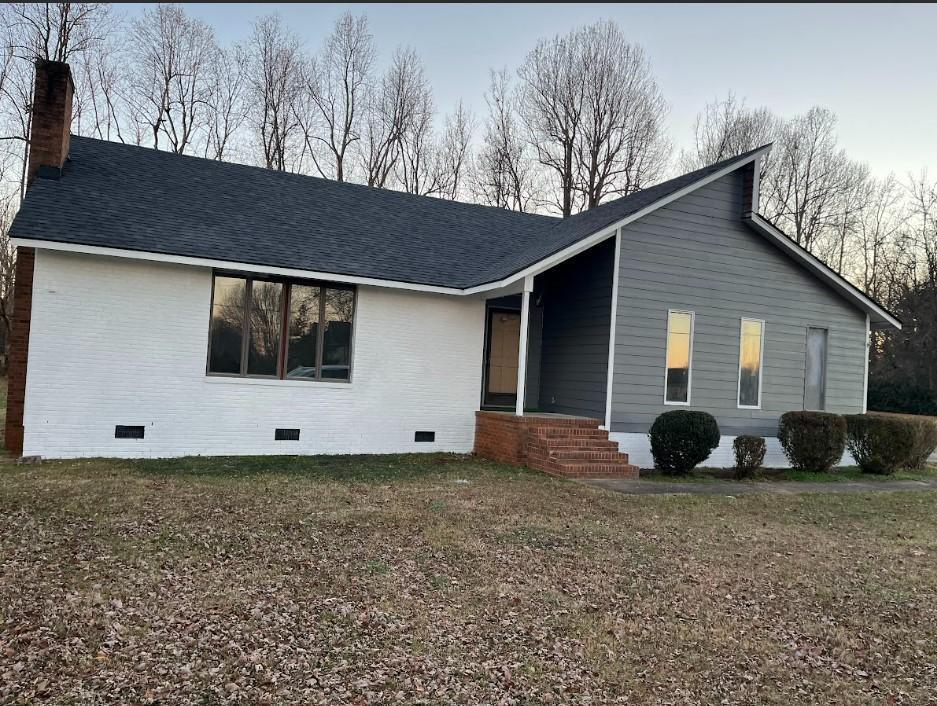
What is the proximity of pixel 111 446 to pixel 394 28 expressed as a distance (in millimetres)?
25961

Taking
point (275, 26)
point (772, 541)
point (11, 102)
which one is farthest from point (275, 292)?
point (275, 26)

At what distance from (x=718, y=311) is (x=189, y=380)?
9.68 meters

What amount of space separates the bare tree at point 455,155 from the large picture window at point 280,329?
21.3 m

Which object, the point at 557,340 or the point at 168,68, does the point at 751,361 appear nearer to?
the point at 557,340

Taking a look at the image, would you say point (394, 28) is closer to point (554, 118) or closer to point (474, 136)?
point (474, 136)

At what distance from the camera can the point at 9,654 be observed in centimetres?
400

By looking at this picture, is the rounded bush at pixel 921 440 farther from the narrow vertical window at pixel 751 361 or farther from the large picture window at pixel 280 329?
the large picture window at pixel 280 329

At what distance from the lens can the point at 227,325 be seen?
1173 centimetres

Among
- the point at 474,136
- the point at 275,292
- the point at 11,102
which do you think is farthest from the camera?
the point at 474,136

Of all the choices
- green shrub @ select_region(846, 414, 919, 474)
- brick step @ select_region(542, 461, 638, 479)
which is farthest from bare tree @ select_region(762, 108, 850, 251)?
brick step @ select_region(542, 461, 638, 479)

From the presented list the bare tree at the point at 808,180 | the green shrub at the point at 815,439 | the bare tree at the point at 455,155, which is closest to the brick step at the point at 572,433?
the green shrub at the point at 815,439

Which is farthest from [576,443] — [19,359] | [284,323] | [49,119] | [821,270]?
[49,119]

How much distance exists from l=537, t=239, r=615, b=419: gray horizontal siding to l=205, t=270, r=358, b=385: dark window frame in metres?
4.25

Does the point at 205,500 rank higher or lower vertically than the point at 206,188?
lower
